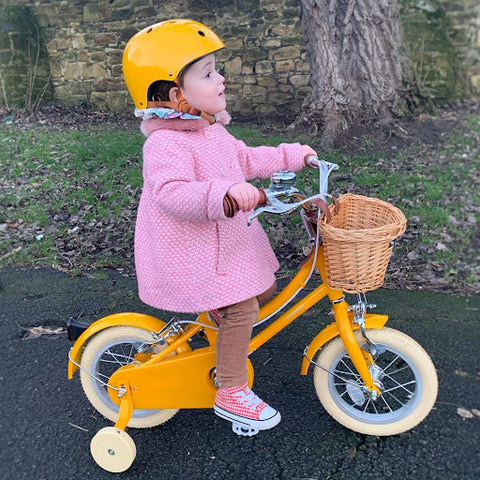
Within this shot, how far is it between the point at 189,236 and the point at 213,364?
67 centimetres

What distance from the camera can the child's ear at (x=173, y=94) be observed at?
2.13 meters

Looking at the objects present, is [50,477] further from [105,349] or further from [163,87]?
[163,87]

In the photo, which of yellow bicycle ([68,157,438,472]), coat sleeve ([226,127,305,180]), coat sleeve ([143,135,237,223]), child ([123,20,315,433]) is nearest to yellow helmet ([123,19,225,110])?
child ([123,20,315,433])

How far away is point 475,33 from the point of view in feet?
25.5

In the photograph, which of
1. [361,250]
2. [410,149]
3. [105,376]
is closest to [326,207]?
[361,250]

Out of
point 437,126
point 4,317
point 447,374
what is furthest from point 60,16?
point 447,374

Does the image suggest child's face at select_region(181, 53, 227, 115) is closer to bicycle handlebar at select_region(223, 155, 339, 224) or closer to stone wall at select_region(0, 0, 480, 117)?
bicycle handlebar at select_region(223, 155, 339, 224)

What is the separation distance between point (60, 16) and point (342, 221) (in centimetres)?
899

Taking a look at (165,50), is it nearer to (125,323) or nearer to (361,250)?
(361,250)

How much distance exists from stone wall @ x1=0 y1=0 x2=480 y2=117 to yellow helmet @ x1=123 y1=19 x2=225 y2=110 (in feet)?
21.3

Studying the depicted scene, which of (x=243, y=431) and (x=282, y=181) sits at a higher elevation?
(x=282, y=181)

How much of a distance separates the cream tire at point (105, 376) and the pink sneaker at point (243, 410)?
0.40m

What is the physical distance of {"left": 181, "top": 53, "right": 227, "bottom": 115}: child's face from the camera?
2.12 meters

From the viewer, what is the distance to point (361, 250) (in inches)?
80.7
